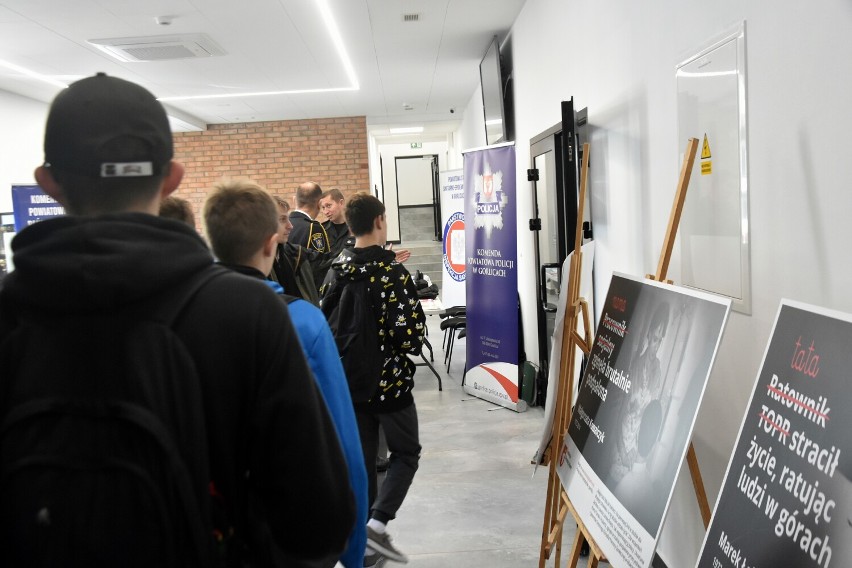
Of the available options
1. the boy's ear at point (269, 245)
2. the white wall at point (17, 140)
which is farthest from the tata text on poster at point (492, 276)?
the white wall at point (17, 140)

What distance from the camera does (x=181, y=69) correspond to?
6047mm

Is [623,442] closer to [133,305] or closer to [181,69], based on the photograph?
[133,305]

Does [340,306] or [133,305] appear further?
[340,306]

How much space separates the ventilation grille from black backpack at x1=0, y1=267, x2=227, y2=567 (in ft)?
15.7

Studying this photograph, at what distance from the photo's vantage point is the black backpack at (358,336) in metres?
2.64

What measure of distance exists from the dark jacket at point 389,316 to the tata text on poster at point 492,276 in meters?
2.18

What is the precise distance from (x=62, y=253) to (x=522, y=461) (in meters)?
3.35

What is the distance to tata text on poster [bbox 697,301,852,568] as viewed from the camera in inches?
41.8

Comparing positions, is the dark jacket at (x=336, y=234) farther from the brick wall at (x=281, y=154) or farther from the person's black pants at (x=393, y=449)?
the brick wall at (x=281, y=154)

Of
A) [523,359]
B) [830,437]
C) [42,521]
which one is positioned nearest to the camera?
[42,521]

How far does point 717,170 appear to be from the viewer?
6.45 ft

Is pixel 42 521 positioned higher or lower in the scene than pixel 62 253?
lower

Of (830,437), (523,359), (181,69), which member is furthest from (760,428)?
(181,69)

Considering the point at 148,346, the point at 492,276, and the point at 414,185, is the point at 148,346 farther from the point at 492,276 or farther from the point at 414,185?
the point at 414,185
